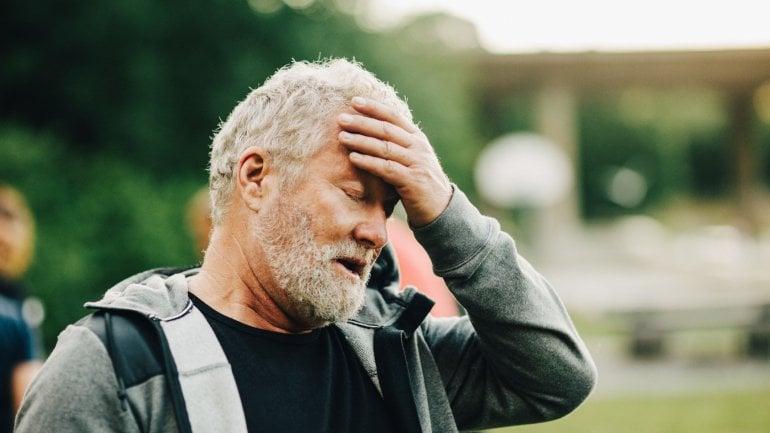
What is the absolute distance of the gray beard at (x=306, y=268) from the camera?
1.97 m

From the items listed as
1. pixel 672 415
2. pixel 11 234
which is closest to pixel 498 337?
pixel 11 234

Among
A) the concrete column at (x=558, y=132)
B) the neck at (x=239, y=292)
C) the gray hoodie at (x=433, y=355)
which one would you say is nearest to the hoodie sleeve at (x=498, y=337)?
the gray hoodie at (x=433, y=355)

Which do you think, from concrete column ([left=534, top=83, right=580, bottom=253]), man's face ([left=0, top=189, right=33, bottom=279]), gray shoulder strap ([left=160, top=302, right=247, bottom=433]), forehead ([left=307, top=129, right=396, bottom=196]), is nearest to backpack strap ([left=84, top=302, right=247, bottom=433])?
gray shoulder strap ([left=160, top=302, right=247, bottom=433])

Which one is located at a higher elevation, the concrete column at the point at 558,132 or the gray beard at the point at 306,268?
the concrete column at the point at 558,132

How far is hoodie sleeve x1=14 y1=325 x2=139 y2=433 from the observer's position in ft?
5.19

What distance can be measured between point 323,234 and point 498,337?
508 millimetres

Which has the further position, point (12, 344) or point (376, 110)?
point (12, 344)

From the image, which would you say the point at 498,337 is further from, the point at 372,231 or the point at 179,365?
the point at 179,365

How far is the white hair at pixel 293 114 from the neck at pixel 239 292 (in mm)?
127

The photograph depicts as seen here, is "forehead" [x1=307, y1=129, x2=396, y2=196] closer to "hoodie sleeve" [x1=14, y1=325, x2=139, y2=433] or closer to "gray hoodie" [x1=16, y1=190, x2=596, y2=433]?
"gray hoodie" [x1=16, y1=190, x2=596, y2=433]

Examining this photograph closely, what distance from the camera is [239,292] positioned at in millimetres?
2023

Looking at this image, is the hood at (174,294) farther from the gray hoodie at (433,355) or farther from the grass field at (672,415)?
the grass field at (672,415)

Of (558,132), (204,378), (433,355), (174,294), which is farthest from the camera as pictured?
(558,132)

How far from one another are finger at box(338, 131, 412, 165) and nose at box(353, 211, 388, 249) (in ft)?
0.53
